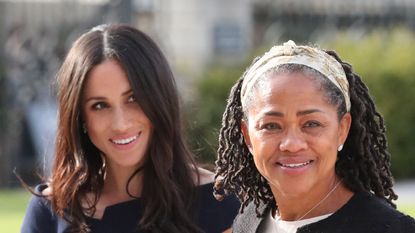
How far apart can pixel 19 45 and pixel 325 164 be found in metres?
14.2

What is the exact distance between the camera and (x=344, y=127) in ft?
Result: 8.38

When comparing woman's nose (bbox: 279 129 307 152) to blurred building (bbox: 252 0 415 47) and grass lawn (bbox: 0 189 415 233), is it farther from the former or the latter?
blurred building (bbox: 252 0 415 47)

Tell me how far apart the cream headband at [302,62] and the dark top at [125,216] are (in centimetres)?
113

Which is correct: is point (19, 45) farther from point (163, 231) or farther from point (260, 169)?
point (260, 169)

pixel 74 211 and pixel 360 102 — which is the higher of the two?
pixel 360 102

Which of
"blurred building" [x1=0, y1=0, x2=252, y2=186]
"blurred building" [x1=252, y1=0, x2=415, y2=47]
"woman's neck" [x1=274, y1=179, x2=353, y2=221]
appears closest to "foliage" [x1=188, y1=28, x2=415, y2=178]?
"blurred building" [x1=0, y1=0, x2=252, y2=186]

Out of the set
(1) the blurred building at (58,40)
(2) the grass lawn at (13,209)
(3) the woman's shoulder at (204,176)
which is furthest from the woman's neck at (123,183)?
(1) the blurred building at (58,40)

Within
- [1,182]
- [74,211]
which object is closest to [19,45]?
[1,182]

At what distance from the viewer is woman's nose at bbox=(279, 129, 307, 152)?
8.06ft

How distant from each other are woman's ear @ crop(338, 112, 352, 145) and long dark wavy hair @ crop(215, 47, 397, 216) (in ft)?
0.07

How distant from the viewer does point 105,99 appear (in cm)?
361

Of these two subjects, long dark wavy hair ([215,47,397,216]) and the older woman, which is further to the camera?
long dark wavy hair ([215,47,397,216])

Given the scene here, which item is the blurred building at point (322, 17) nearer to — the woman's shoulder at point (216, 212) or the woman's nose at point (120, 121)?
the woman's shoulder at point (216, 212)

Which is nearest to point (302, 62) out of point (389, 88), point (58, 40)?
point (389, 88)
